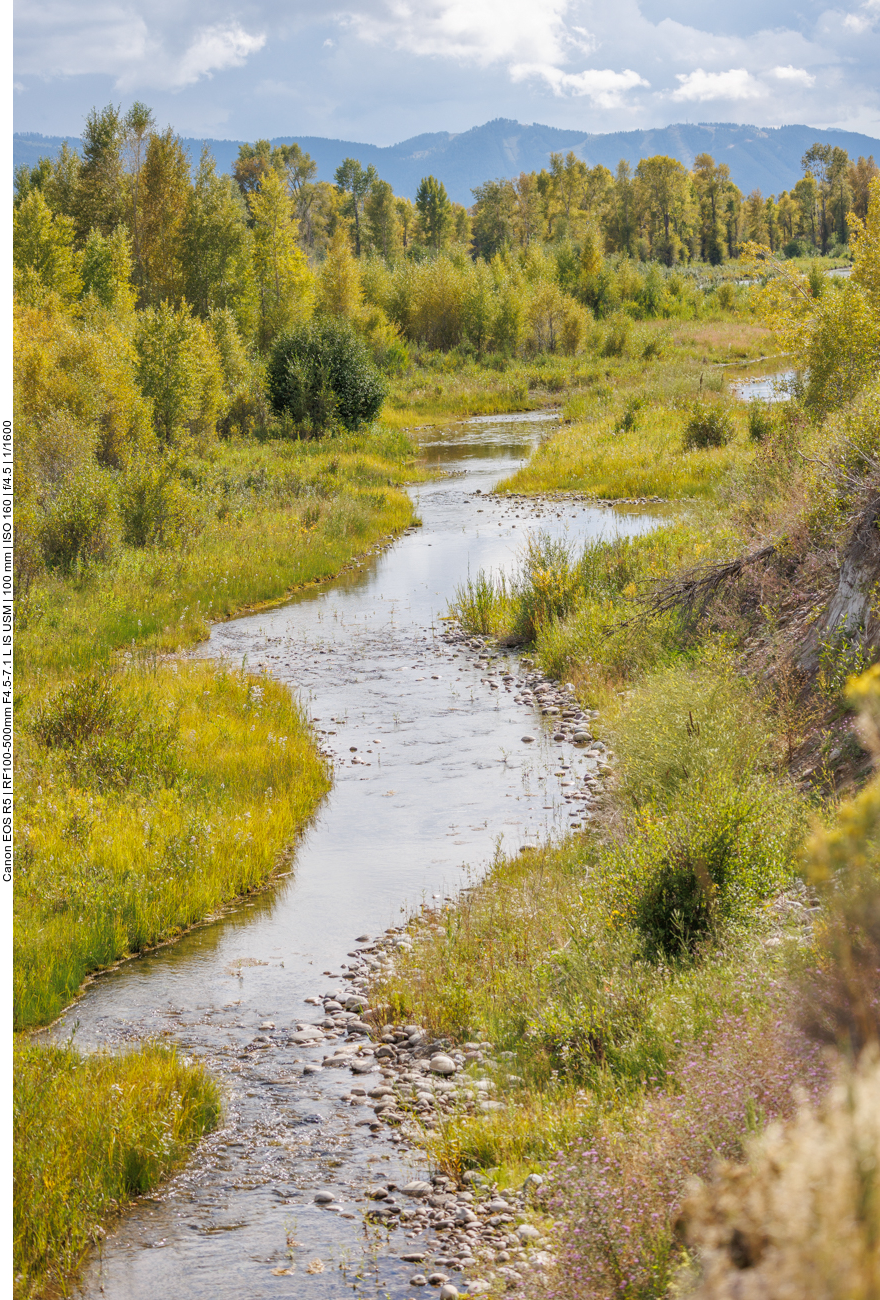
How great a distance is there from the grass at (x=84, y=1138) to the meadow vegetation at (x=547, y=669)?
0.02 metres

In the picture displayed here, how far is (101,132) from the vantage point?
55.2m

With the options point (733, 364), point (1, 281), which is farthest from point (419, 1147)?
point (733, 364)

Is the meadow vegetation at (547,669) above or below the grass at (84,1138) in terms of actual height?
above

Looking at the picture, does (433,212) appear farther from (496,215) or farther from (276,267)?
(276,267)

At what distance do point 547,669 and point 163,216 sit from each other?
50.5 m

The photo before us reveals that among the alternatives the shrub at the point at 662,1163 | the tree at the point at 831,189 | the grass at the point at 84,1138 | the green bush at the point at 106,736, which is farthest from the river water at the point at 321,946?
the tree at the point at 831,189

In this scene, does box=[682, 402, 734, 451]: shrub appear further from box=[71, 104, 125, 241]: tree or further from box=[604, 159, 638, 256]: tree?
box=[604, 159, 638, 256]: tree

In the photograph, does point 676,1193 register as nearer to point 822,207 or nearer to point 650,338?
point 650,338

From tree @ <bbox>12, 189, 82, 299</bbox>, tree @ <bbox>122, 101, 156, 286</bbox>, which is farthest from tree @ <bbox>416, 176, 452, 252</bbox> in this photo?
tree @ <bbox>12, 189, 82, 299</bbox>

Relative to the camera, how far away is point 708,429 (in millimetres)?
30938

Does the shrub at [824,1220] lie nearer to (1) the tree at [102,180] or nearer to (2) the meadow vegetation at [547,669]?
(2) the meadow vegetation at [547,669]

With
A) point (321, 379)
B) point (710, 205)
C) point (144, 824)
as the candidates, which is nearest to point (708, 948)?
point (144, 824)

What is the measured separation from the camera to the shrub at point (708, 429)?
3072 cm

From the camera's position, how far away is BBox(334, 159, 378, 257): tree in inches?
4604
